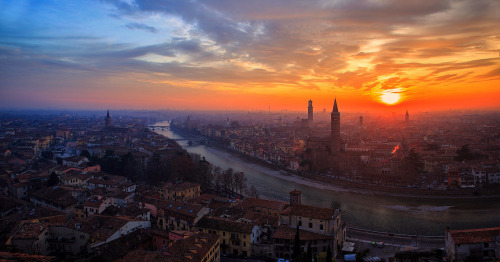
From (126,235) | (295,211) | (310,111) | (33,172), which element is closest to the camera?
(126,235)

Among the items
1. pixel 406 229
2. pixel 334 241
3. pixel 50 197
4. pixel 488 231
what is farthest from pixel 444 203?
pixel 50 197

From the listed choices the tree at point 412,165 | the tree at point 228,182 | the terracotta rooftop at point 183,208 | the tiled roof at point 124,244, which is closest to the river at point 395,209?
the tree at point 228,182

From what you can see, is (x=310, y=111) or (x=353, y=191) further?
(x=310, y=111)

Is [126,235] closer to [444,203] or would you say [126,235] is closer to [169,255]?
[169,255]

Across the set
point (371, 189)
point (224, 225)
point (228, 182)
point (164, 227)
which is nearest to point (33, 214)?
point (164, 227)

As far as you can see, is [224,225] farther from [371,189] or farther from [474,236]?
[371,189]

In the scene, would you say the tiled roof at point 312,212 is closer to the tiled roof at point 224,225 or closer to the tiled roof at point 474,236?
the tiled roof at point 224,225

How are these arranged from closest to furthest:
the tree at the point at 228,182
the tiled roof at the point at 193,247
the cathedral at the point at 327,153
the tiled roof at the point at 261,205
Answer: the tiled roof at the point at 193,247, the tiled roof at the point at 261,205, the tree at the point at 228,182, the cathedral at the point at 327,153
